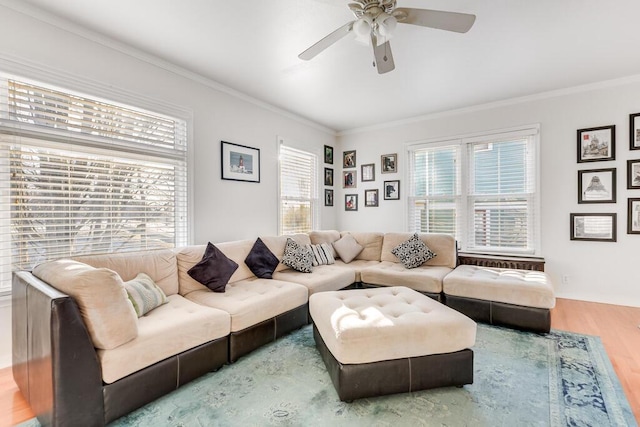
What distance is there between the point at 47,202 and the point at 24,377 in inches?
48.1

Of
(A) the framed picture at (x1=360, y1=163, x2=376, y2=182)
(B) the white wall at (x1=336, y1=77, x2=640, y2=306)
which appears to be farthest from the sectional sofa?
(B) the white wall at (x1=336, y1=77, x2=640, y2=306)

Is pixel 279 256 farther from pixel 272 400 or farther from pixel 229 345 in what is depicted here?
pixel 272 400

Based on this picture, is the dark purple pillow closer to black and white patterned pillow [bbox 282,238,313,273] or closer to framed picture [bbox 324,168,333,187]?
black and white patterned pillow [bbox 282,238,313,273]

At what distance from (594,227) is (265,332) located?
3.99m

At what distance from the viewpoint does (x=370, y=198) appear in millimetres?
5219

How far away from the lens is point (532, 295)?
2732 millimetres

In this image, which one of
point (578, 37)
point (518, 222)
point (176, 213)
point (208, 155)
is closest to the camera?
point (578, 37)

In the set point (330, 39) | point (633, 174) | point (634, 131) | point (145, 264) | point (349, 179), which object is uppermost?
point (330, 39)

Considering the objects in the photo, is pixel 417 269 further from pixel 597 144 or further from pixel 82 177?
pixel 82 177

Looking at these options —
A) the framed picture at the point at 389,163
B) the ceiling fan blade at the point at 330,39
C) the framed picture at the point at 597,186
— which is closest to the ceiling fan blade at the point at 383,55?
the ceiling fan blade at the point at 330,39

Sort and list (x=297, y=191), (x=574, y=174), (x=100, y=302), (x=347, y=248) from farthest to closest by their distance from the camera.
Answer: (x=297, y=191)
(x=347, y=248)
(x=574, y=174)
(x=100, y=302)

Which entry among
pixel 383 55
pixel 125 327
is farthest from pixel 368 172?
pixel 125 327

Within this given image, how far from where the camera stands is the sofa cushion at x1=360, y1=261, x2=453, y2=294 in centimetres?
321

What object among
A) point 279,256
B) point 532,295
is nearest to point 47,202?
point 279,256
